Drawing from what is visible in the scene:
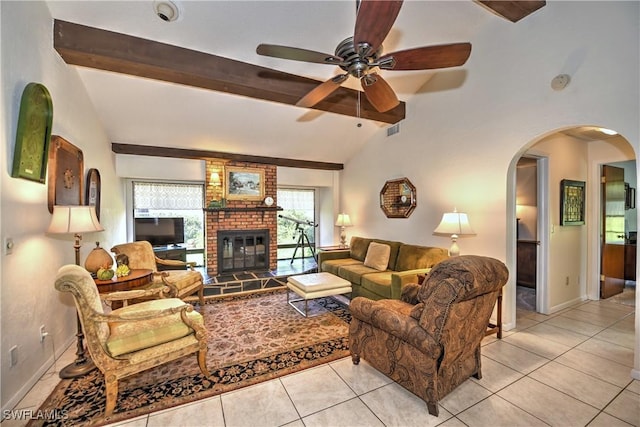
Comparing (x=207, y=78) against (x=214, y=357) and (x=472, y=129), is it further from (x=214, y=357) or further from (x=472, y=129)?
(x=472, y=129)

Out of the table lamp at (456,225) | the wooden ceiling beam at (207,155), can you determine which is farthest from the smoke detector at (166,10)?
the table lamp at (456,225)

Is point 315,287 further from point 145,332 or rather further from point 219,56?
point 219,56

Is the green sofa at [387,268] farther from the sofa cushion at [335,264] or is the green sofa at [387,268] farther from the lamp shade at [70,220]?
the lamp shade at [70,220]

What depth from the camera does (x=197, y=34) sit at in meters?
2.74

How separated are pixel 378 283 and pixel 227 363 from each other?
199 centimetres

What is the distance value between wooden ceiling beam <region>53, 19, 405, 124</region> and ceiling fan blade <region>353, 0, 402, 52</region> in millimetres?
1954

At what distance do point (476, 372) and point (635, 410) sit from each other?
96cm

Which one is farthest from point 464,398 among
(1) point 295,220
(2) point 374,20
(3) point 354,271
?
(1) point 295,220

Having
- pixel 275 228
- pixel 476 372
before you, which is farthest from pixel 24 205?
pixel 275 228

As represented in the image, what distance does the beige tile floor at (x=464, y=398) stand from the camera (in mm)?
1771

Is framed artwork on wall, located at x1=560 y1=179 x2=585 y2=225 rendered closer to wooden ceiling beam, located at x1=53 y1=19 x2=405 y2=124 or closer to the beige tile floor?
the beige tile floor

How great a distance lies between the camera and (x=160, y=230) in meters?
5.27

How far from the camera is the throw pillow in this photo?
418cm

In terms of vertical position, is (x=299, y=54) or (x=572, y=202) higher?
(x=299, y=54)
